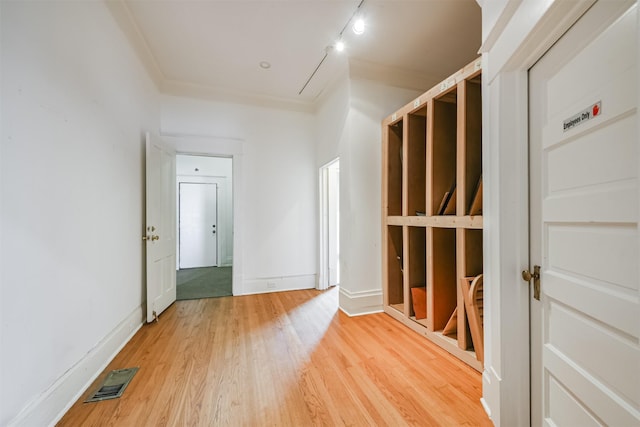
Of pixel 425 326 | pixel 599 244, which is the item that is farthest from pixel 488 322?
pixel 425 326

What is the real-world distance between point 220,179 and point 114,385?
4828mm

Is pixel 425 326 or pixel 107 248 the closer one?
pixel 107 248

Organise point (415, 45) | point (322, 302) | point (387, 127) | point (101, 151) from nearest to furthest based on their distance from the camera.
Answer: point (101, 151)
point (415, 45)
point (387, 127)
point (322, 302)

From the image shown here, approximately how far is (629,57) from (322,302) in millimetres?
3227

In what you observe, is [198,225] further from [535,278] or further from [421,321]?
[535,278]

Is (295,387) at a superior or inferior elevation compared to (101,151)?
inferior

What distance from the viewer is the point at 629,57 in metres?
0.75

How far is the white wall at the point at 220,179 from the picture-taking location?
572 centimetres

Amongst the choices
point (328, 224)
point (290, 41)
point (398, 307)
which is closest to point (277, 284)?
point (328, 224)

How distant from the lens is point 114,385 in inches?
66.7

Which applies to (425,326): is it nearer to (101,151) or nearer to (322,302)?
(322,302)

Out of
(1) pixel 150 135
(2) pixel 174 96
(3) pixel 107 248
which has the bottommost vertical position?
(3) pixel 107 248

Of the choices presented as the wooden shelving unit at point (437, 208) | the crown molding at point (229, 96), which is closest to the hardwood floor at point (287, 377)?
the wooden shelving unit at point (437, 208)

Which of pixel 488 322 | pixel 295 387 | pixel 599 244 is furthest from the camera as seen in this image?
pixel 295 387
